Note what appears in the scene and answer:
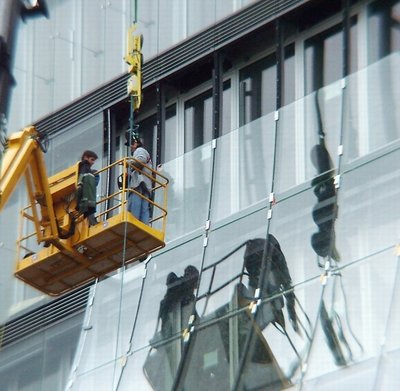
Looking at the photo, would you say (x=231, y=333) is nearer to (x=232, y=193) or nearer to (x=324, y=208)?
(x=324, y=208)

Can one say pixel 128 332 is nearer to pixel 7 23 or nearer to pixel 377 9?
pixel 377 9

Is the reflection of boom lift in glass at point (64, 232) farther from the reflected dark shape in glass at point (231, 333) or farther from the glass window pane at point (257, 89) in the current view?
the glass window pane at point (257, 89)

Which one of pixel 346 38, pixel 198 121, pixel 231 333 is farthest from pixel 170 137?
pixel 231 333

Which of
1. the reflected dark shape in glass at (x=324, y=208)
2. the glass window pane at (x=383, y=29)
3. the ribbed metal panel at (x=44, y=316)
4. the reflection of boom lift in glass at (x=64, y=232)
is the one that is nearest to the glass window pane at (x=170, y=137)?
the ribbed metal panel at (x=44, y=316)

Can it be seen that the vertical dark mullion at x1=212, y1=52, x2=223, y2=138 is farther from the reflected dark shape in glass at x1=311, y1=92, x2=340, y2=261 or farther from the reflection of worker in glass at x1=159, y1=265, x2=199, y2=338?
the reflection of worker in glass at x1=159, y1=265, x2=199, y2=338

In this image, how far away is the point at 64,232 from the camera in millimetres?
32219

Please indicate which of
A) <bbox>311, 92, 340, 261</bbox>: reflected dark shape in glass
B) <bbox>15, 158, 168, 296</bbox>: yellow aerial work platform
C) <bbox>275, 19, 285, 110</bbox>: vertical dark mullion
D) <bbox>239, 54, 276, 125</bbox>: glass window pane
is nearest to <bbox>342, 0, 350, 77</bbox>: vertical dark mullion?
<bbox>311, 92, 340, 261</bbox>: reflected dark shape in glass

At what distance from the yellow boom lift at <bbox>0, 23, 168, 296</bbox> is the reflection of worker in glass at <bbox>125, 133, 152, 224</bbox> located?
0.12m

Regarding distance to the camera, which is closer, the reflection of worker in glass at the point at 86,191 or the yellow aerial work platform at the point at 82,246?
the yellow aerial work platform at the point at 82,246

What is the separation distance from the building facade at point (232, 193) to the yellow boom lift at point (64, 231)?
463mm

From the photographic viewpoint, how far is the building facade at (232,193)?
101ft

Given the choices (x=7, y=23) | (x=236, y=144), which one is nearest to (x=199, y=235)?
(x=236, y=144)

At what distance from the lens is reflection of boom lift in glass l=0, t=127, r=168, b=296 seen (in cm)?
3144

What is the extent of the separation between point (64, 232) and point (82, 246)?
0.38 meters
